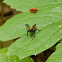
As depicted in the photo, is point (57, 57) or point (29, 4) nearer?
point (57, 57)

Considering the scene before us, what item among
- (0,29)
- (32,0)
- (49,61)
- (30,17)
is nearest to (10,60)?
(0,29)

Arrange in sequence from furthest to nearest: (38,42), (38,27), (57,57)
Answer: (38,27)
(38,42)
(57,57)

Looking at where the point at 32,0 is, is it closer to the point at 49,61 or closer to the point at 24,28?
the point at 24,28

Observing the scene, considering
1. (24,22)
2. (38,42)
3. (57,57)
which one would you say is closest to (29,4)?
(24,22)

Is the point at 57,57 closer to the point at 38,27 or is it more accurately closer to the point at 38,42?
the point at 38,42

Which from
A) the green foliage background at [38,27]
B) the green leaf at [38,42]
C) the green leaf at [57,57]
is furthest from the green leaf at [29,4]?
the green leaf at [57,57]

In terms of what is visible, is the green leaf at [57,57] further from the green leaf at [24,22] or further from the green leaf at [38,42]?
the green leaf at [24,22]
